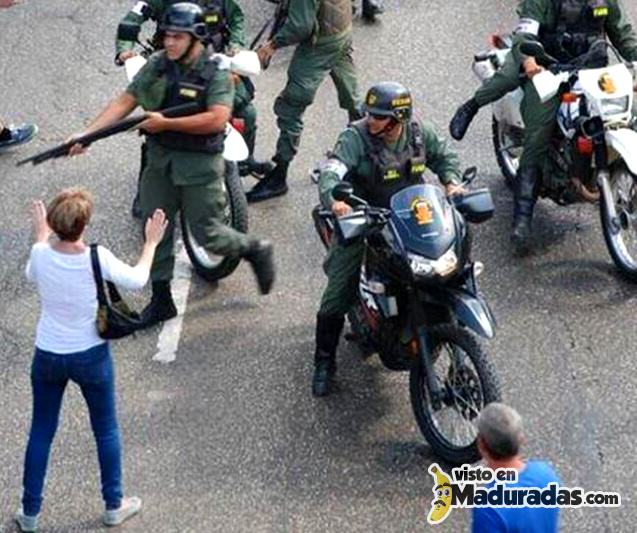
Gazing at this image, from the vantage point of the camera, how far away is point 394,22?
13.1m

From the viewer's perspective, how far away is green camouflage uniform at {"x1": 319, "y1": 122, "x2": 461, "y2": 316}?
295 inches

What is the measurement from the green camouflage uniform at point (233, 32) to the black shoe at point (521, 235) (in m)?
1.93

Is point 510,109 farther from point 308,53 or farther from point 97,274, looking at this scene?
point 97,274

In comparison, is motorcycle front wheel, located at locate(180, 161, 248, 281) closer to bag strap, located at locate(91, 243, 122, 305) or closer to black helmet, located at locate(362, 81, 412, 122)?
black helmet, located at locate(362, 81, 412, 122)

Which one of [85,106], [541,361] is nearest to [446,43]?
[85,106]

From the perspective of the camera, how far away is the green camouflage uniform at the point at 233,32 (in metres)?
9.37

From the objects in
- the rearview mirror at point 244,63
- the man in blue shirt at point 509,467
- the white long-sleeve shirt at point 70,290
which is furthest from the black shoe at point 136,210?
the man in blue shirt at point 509,467

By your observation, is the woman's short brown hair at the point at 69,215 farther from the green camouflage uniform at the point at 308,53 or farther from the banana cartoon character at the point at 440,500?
the green camouflage uniform at the point at 308,53

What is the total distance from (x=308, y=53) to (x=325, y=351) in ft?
9.02

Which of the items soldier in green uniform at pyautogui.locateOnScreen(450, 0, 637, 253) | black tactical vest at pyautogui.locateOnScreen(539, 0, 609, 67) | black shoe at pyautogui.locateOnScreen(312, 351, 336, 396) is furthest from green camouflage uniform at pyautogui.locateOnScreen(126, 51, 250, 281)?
black tactical vest at pyautogui.locateOnScreen(539, 0, 609, 67)

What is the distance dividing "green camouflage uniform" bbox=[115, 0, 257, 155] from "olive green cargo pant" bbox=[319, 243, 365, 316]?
2.20 meters

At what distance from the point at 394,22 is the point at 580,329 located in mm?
5416

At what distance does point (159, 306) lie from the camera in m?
8.50

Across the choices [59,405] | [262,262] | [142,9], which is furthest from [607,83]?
[59,405]
